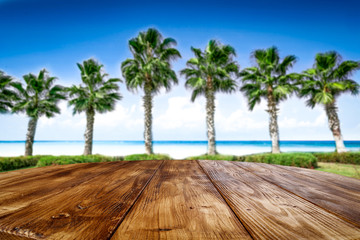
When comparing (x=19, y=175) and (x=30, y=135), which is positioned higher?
(x=30, y=135)

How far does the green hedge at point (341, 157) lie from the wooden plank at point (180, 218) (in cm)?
1300

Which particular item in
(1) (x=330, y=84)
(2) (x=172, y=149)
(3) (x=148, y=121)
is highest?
(1) (x=330, y=84)

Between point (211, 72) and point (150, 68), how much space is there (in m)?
4.08

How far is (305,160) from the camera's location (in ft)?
24.2

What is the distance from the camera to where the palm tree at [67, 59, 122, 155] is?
9630 mm

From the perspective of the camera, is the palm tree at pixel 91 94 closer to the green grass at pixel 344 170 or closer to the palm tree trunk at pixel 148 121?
the palm tree trunk at pixel 148 121

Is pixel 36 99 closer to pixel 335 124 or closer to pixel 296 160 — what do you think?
pixel 296 160

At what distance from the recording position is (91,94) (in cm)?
1002

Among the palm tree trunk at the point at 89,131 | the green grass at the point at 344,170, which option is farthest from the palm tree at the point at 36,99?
the green grass at the point at 344,170

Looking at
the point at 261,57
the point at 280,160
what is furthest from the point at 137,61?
the point at 280,160

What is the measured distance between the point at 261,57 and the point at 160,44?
7.09m

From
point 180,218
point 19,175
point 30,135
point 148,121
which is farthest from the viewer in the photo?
point 30,135

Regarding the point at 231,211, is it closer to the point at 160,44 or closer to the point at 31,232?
the point at 31,232

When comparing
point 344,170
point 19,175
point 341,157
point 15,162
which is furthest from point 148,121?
point 341,157
